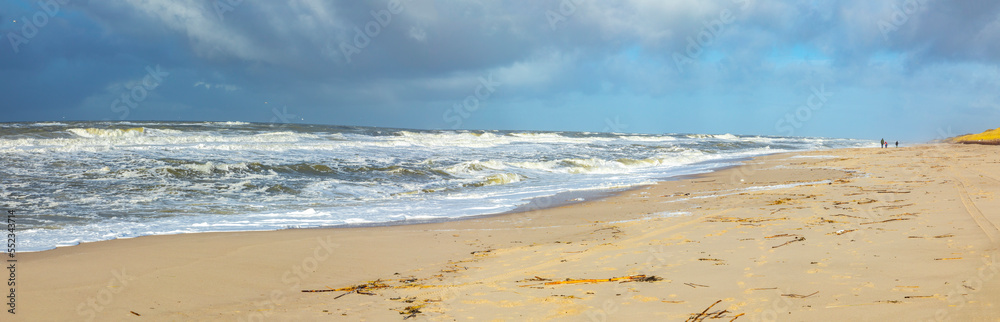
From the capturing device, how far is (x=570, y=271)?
12.5 feet

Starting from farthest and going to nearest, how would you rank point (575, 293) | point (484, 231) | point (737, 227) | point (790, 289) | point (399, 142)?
point (399, 142) → point (484, 231) → point (737, 227) → point (575, 293) → point (790, 289)

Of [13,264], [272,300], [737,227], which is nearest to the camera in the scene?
[272,300]

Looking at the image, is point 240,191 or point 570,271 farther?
point 240,191

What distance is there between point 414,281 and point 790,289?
2.33 meters

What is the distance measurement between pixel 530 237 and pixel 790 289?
3093 millimetres

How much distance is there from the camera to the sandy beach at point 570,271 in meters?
2.80

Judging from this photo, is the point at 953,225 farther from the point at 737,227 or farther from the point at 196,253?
the point at 196,253

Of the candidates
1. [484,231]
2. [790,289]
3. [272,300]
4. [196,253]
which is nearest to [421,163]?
[484,231]

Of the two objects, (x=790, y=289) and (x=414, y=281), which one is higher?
(x=790, y=289)

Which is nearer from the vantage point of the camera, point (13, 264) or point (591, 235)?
point (13, 264)

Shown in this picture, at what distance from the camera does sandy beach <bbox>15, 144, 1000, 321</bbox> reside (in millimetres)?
2799

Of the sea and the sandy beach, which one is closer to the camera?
the sandy beach

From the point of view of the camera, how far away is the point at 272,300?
344 centimetres

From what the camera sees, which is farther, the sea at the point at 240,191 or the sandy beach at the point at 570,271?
the sea at the point at 240,191
